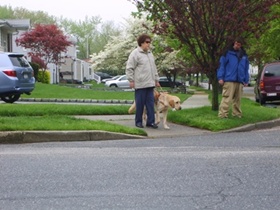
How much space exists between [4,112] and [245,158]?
24.3 feet

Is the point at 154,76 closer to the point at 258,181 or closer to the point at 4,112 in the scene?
the point at 4,112

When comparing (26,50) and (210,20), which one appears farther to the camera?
(26,50)

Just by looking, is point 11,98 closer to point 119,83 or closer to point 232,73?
point 232,73

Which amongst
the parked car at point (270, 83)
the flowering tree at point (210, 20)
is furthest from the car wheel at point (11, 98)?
the parked car at point (270, 83)

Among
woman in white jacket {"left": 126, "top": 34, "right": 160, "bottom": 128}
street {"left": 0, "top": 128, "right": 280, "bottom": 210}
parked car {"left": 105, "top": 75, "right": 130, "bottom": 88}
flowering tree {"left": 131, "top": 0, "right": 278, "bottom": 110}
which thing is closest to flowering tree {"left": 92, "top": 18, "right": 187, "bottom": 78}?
parked car {"left": 105, "top": 75, "right": 130, "bottom": 88}

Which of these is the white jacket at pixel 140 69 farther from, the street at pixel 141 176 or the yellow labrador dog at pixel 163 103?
the street at pixel 141 176

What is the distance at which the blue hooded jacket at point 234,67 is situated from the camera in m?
12.9

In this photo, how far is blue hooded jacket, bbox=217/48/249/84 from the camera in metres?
12.9

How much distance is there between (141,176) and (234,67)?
22.6ft

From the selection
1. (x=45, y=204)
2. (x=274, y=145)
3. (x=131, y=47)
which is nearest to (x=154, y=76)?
(x=274, y=145)

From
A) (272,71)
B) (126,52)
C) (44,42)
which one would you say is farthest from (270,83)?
(44,42)

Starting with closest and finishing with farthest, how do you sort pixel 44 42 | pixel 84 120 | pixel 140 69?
pixel 84 120
pixel 140 69
pixel 44 42

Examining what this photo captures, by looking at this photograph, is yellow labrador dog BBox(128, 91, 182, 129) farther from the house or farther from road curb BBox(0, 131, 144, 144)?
the house

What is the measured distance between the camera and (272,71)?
73.5 feet
